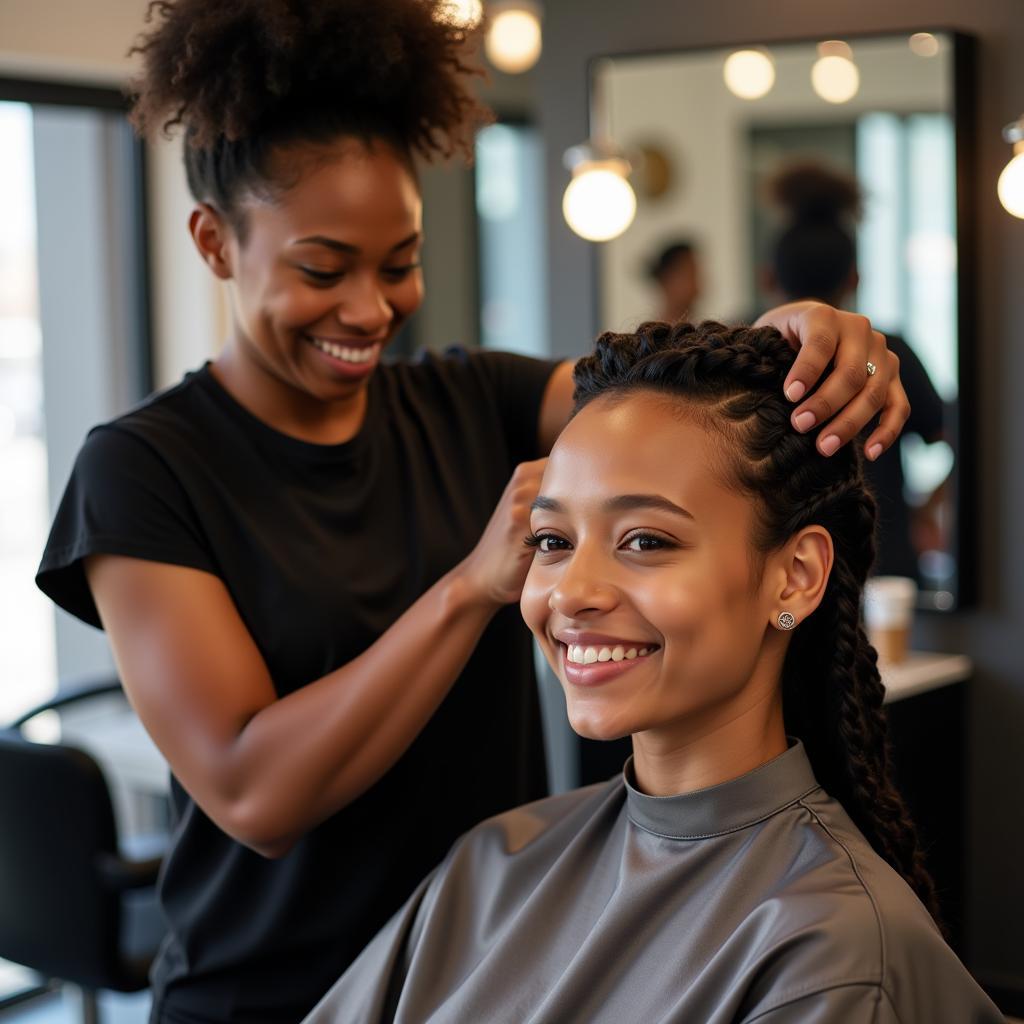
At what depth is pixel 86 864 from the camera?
2.40 meters

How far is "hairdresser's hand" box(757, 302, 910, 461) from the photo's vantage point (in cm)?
125

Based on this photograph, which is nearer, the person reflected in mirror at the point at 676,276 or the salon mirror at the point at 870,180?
the salon mirror at the point at 870,180

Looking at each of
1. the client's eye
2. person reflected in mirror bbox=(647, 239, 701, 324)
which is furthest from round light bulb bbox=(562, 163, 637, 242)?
the client's eye

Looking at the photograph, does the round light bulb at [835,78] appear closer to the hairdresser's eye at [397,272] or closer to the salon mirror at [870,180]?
the salon mirror at [870,180]

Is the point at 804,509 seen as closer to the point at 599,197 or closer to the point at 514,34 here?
the point at 599,197

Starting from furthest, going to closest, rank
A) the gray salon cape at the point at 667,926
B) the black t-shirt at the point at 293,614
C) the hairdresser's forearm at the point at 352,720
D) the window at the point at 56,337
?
1. the window at the point at 56,337
2. the black t-shirt at the point at 293,614
3. the hairdresser's forearm at the point at 352,720
4. the gray salon cape at the point at 667,926

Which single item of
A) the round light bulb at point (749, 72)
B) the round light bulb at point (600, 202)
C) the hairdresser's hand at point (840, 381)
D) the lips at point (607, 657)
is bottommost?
the lips at point (607, 657)

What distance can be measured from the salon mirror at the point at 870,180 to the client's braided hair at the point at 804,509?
1649 millimetres

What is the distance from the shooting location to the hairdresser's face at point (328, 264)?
144 centimetres

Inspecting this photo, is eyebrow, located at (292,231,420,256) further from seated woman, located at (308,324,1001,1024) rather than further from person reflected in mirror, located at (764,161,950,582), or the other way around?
person reflected in mirror, located at (764,161,950,582)

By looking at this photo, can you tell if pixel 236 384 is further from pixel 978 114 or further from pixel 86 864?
pixel 978 114

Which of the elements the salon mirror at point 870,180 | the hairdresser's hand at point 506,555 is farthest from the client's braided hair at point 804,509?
the salon mirror at point 870,180

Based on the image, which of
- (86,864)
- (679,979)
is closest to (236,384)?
(679,979)

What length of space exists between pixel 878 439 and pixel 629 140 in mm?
2657
